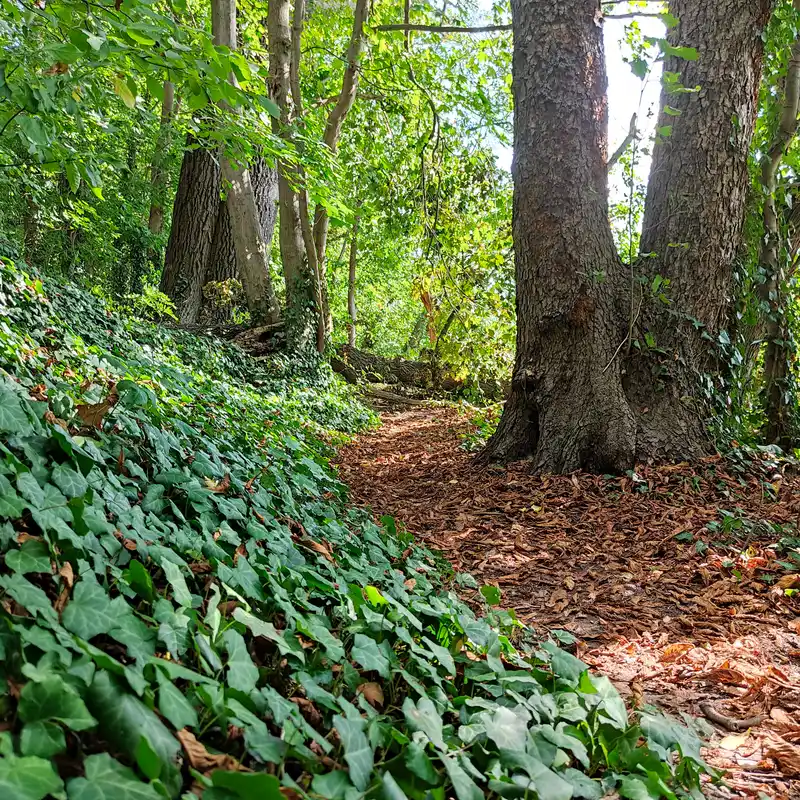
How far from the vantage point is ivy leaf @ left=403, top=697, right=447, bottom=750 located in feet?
5.03

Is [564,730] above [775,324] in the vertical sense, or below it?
below

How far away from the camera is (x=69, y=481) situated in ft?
6.39

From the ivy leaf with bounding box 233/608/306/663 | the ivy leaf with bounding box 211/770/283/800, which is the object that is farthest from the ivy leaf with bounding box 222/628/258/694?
the ivy leaf with bounding box 211/770/283/800

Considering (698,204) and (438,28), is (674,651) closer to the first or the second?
(698,204)

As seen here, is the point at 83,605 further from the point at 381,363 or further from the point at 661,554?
the point at 381,363

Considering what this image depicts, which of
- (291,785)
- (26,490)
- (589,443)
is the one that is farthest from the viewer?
(589,443)

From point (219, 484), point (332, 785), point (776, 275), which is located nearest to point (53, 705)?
point (332, 785)

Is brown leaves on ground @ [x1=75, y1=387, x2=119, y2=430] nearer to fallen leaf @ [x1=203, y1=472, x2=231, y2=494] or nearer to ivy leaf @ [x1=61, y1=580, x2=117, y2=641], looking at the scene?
fallen leaf @ [x1=203, y1=472, x2=231, y2=494]

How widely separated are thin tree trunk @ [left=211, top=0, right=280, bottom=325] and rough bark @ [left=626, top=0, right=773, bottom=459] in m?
5.15

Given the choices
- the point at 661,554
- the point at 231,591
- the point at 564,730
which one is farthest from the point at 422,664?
the point at 661,554

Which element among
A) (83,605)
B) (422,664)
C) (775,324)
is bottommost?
(422,664)

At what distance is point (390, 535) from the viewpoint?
3.55 meters

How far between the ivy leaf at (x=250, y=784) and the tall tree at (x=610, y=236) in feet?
13.3

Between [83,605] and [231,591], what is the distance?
1.57 ft
